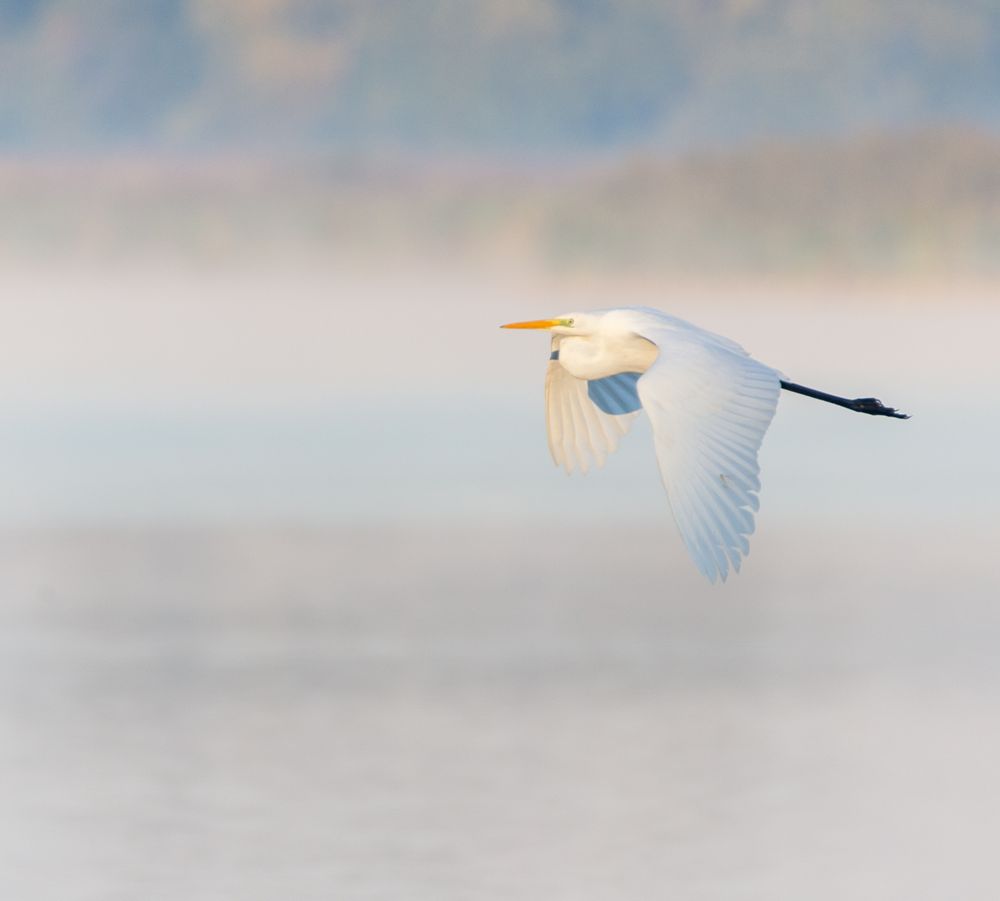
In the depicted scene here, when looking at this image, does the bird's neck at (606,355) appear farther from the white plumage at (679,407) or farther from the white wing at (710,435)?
the white wing at (710,435)

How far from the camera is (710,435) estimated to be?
902cm

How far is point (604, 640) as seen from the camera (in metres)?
21.5

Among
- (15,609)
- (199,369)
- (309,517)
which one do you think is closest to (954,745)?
(15,609)

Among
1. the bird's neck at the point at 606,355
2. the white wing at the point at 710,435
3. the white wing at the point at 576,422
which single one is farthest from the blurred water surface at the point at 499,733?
the white wing at the point at 710,435

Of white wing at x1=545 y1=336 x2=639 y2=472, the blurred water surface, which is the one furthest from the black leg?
the blurred water surface

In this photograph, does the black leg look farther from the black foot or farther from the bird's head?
the bird's head

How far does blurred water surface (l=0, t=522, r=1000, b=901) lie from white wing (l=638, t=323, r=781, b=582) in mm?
3542

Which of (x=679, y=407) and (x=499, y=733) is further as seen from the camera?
(x=499, y=733)

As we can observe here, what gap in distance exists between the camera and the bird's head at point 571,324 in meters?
10.4

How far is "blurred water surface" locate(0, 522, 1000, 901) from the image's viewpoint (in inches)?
496

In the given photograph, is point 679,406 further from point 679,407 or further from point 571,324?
point 571,324

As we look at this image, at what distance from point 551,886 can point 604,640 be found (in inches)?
363

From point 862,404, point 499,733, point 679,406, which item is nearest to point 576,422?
point 862,404

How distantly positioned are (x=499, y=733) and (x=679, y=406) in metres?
7.55
